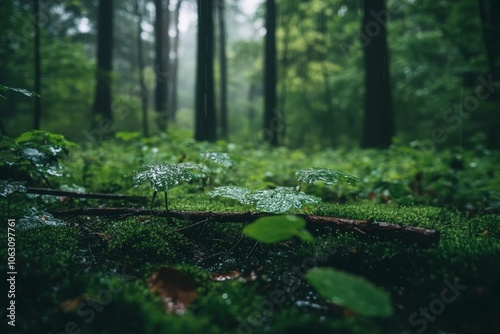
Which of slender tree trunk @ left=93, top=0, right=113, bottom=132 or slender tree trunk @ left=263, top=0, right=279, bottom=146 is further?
slender tree trunk @ left=263, top=0, right=279, bottom=146

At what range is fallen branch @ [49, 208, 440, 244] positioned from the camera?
1868 millimetres

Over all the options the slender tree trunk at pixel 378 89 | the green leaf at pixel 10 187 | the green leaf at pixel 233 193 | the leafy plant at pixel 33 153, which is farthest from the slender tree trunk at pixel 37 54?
the slender tree trunk at pixel 378 89

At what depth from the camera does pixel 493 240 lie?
6.60 feet

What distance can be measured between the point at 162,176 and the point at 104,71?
927 centimetres

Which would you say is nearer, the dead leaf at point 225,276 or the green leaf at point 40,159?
the dead leaf at point 225,276

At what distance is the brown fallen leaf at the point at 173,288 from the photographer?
1471mm

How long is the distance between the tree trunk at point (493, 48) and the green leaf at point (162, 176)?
704 centimetres

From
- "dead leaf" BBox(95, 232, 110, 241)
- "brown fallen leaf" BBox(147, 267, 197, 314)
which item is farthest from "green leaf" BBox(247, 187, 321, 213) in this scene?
"dead leaf" BBox(95, 232, 110, 241)

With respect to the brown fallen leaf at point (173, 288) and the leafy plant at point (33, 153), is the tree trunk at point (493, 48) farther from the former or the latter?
the leafy plant at point (33, 153)

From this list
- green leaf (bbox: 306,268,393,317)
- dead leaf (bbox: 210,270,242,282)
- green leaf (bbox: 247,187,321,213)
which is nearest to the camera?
green leaf (bbox: 306,268,393,317)

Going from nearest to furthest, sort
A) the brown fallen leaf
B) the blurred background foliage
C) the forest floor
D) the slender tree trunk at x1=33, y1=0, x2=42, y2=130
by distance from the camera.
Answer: the forest floor
the brown fallen leaf
the slender tree trunk at x1=33, y1=0, x2=42, y2=130
the blurred background foliage

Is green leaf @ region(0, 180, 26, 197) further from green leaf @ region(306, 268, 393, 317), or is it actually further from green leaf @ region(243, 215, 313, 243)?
green leaf @ region(306, 268, 393, 317)

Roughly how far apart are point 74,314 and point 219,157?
1838mm

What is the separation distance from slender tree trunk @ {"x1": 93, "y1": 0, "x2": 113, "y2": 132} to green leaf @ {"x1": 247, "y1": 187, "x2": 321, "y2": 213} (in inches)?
356
